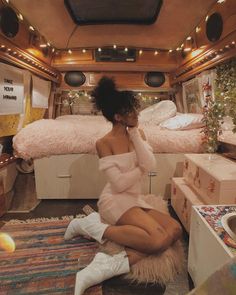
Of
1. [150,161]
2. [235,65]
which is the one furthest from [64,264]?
[235,65]

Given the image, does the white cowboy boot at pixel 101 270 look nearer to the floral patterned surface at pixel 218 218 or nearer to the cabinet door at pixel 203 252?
the cabinet door at pixel 203 252

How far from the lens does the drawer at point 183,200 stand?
1539 millimetres

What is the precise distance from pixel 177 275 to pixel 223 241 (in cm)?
57

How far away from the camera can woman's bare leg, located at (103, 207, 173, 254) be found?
4.01 feet

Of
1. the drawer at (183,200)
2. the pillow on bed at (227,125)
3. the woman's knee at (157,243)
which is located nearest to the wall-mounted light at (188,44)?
the pillow on bed at (227,125)

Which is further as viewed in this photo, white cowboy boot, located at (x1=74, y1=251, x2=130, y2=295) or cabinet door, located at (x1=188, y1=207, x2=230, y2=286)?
white cowboy boot, located at (x1=74, y1=251, x2=130, y2=295)

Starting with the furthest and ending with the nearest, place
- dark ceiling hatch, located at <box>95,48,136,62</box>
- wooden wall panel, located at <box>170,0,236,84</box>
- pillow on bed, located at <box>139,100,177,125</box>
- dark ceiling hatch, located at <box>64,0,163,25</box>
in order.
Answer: dark ceiling hatch, located at <box>95,48,136,62</box>
pillow on bed, located at <box>139,100,177,125</box>
dark ceiling hatch, located at <box>64,0,163,25</box>
wooden wall panel, located at <box>170,0,236,84</box>

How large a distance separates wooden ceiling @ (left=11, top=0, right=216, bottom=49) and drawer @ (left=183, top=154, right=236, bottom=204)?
1.57 metres

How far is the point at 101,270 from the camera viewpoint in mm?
1144

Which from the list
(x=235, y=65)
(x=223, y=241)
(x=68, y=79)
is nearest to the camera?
(x=223, y=241)

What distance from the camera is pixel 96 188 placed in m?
2.18

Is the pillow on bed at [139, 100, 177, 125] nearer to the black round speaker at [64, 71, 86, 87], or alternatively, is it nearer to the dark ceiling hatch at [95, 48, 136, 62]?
the dark ceiling hatch at [95, 48, 136, 62]

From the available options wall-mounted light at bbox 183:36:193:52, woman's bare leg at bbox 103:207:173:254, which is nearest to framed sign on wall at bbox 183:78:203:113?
wall-mounted light at bbox 183:36:193:52

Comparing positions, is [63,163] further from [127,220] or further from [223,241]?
[223,241]
